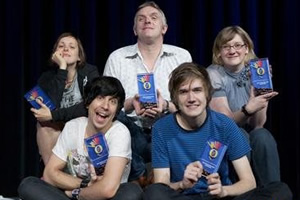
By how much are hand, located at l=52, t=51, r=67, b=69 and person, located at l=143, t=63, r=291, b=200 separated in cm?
80

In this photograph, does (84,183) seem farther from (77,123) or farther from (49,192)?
(77,123)

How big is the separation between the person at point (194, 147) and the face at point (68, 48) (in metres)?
0.85

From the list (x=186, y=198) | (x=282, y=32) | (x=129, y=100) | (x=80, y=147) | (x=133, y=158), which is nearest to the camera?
(x=186, y=198)

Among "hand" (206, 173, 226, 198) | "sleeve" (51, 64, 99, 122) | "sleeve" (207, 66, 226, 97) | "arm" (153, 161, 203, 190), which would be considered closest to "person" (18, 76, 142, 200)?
"arm" (153, 161, 203, 190)

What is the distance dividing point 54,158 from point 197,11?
5.25 feet

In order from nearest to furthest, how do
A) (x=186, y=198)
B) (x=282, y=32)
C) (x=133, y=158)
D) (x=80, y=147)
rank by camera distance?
(x=186, y=198) < (x=80, y=147) < (x=133, y=158) < (x=282, y=32)

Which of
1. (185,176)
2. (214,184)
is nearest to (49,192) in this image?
(185,176)

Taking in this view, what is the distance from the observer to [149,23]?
2.99m

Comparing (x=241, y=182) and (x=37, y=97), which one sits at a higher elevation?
(x=37, y=97)

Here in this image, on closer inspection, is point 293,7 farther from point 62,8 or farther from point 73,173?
point 73,173

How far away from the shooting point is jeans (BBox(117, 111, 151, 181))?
8.65 feet

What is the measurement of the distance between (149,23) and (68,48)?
0.49 meters

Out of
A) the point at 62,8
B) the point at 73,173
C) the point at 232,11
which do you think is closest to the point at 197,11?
the point at 232,11

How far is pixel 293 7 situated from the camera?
3.58 meters
